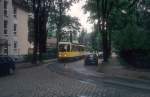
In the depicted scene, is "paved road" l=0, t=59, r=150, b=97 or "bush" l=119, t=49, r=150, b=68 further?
"bush" l=119, t=49, r=150, b=68

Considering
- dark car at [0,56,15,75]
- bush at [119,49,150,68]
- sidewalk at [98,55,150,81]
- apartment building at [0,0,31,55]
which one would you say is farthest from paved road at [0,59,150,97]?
apartment building at [0,0,31,55]

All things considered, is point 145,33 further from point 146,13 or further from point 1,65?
point 1,65

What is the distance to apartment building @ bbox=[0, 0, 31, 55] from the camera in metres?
48.5

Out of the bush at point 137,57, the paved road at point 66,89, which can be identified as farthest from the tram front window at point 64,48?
the paved road at point 66,89

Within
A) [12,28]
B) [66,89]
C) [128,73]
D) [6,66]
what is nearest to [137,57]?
[128,73]

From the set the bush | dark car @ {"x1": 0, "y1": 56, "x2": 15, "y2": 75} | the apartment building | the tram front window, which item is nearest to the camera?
dark car @ {"x1": 0, "y1": 56, "x2": 15, "y2": 75}

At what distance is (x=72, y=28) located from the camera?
332 feet

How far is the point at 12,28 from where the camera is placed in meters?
52.3

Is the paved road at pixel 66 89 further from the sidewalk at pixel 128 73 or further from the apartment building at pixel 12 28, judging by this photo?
the apartment building at pixel 12 28

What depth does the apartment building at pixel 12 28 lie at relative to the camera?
159 ft

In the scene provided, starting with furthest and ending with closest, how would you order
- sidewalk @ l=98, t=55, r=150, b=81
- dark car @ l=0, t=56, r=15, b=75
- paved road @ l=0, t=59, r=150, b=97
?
dark car @ l=0, t=56, r=15, b=75 < sidewalk @ l=98, t=55, r=150, b=81 < paved road @ l=0, t=59, r=150, b=97

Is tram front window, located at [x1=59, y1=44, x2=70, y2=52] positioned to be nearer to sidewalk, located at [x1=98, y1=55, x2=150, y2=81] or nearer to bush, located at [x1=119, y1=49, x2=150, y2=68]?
sidewalk, located at [x1=98, y1=55, x2=150, y2=81]

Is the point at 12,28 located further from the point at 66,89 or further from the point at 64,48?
the point at 66,89

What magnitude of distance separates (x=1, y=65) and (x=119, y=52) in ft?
49.8
